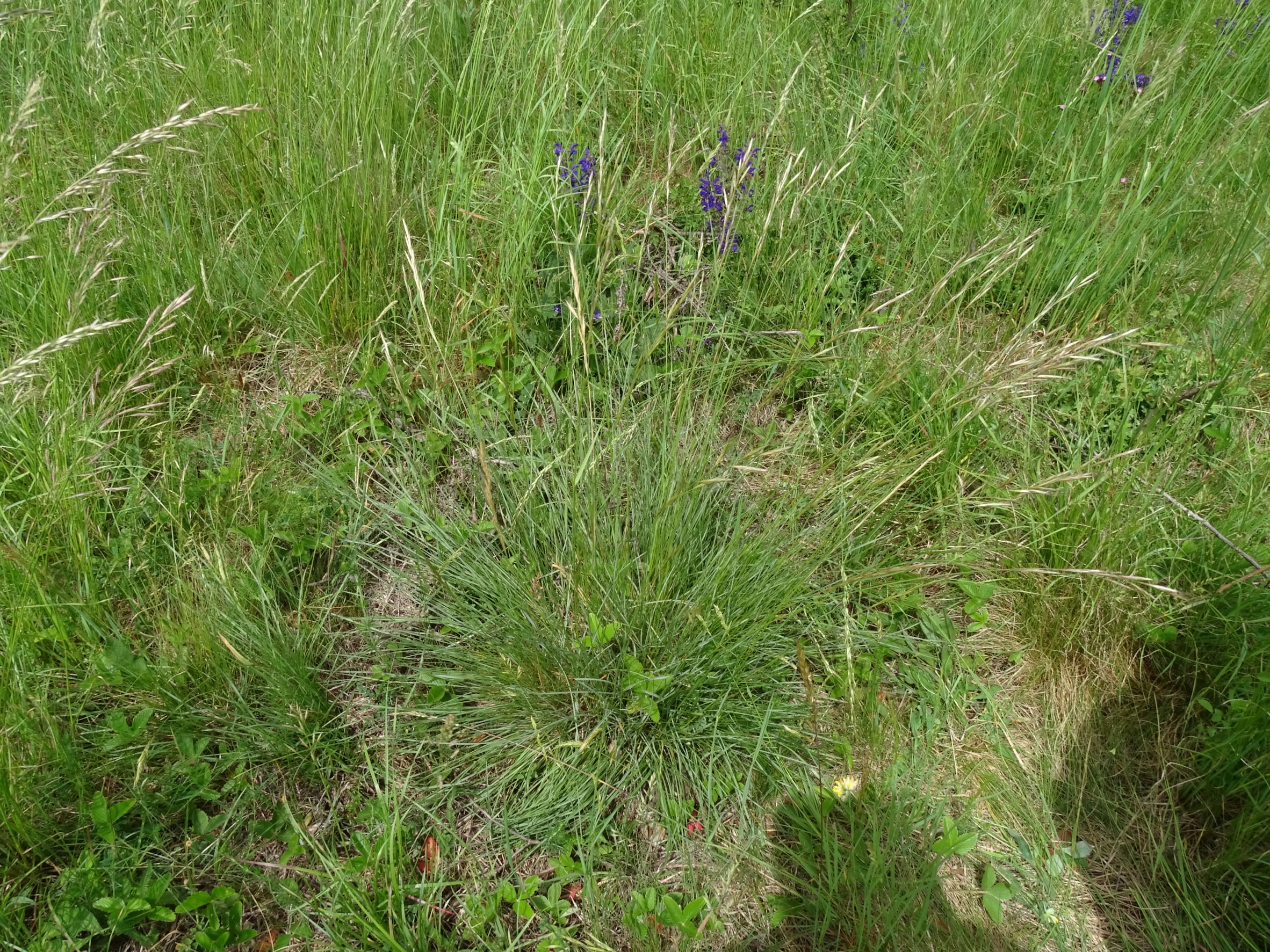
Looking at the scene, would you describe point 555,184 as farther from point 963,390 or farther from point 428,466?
point 963,390

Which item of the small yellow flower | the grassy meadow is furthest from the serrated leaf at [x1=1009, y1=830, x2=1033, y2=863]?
the small yellow flower

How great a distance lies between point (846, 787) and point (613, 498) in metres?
0.73

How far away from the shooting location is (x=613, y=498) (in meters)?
1.70

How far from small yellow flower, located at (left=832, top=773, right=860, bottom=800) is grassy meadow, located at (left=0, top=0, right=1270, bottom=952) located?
0.04 ft

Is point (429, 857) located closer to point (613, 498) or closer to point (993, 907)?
point (613, 498)

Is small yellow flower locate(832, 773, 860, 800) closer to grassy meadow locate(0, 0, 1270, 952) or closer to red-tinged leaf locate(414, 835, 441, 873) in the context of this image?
grassy meadow locate(0, 0, 1270, 952)

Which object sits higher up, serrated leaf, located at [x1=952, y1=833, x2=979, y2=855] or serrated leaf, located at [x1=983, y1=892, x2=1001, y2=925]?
serrated leaf, located at [x1=952, y1=833, x2=979, y2=855]

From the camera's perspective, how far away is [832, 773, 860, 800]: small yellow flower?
161cm

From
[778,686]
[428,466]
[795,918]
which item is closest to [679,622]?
[778,686]

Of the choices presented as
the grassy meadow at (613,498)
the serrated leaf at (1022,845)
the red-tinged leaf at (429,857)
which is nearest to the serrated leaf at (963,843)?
the grassy meadow at (613,498)

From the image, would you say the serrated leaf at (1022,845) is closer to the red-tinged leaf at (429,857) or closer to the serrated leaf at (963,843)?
the serrated leaf at (963,843)

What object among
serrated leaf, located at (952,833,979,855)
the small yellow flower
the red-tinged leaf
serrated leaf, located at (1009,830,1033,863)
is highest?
serrated leaf, located at (952,833,979,855)

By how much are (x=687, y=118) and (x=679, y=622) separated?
5.79 ft

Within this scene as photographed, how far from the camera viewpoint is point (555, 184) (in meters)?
2.29
